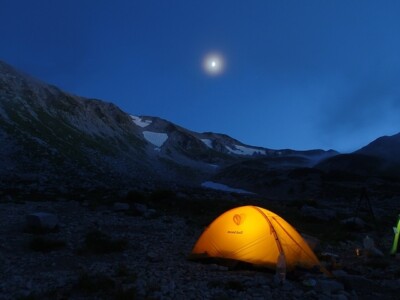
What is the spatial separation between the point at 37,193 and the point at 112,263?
16780 mm

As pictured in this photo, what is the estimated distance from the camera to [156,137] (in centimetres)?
14525

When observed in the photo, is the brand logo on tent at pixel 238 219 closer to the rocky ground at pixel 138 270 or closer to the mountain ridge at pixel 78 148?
the rocky ground at pixel 138 270

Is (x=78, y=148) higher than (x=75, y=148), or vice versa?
(x=78, y=148)

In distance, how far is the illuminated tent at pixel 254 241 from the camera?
12.8 m

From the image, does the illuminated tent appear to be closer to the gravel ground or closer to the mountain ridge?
the gravel ground

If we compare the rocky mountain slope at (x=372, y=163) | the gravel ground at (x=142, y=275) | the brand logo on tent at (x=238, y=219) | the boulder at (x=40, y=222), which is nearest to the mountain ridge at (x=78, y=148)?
the rocky mountain slope at (x=372, y=163)

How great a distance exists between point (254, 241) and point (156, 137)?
438ft

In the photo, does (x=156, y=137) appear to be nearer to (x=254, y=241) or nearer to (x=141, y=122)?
(x=141, y=122)

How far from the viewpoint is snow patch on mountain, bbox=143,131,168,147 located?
136625mm

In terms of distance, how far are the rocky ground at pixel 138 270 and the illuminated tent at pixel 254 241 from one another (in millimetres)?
515

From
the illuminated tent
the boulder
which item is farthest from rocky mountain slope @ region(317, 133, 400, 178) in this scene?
the boulder

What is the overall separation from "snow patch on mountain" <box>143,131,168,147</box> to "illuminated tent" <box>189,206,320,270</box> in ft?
391

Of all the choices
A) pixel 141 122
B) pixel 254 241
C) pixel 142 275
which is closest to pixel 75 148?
pixel 254 241

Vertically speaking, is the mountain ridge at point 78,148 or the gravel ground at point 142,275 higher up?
the mountain ridge at point 78,148
